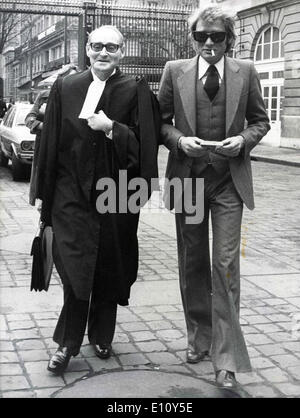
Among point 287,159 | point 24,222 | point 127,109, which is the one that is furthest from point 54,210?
point 287,159

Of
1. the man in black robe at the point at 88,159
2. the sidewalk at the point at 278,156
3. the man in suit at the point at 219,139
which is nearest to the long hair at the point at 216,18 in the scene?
the man in suit at the point at 219,139

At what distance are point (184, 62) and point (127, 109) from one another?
440 millimetres

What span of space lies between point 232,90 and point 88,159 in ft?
2.97

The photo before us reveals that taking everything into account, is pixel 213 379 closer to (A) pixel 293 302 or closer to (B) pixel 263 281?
(A) pixel 293 302

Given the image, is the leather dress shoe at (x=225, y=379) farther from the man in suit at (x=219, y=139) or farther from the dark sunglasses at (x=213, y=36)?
the dark sunglasses at (x=213, y=36)

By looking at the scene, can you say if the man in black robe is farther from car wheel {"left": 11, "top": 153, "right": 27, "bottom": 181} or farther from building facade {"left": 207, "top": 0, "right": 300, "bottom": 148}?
building facade {"left": 207, "top": 0, "right": 300, "bottom": 148}

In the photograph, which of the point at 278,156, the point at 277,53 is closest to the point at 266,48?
the point at 277,53

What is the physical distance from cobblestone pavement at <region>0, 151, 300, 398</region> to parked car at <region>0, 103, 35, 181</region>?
17.1ft

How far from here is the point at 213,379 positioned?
3.74m

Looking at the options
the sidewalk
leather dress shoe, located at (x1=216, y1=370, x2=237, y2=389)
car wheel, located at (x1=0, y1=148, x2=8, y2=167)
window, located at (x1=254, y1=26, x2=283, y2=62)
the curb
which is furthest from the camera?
window, located at (x1=254, y1=26, x2=283, y2=62)

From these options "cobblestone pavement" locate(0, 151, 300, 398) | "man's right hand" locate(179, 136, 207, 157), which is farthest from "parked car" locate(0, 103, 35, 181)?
"man's right hand" locate(179, 136, 207, 157)

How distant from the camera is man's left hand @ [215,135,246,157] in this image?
142 inches

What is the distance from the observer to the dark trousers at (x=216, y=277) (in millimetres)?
3645

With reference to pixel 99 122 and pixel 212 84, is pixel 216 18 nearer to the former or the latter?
pixel 212 84
